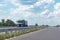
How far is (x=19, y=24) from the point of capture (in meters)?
110

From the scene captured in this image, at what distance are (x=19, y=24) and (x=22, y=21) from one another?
96.2 inches

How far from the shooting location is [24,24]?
376 ft

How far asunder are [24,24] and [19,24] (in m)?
5.10

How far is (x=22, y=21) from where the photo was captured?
11169 cm

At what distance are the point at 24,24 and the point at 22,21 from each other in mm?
3486
